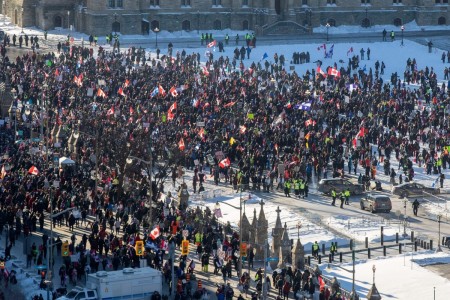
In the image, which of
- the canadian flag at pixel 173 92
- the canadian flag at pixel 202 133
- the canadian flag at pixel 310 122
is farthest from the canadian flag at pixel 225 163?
the canadian flag at pixel 173 92

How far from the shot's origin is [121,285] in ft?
196

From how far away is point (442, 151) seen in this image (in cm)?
8712

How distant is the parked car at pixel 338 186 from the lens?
8000cm

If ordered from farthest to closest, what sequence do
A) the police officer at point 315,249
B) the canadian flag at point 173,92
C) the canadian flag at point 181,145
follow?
the canadian flag at point 173,92
the canadian flag at point 181,145
the police officer at point 315,249

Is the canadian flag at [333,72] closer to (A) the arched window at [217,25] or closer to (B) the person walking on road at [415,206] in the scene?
(B) the person walking on road at [415,206]

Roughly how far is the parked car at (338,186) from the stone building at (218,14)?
49.2 m

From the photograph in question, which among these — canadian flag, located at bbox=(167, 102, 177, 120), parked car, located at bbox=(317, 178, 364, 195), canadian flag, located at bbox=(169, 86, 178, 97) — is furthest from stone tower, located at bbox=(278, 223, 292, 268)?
canadian flag, located at bbox=(169, 86, 178, 97)

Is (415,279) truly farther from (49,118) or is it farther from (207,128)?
(49,118)

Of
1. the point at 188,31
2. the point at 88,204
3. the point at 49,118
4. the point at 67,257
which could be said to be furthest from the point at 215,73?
the point at 67,257

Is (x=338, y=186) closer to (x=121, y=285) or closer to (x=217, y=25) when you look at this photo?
(x=121, y=285)

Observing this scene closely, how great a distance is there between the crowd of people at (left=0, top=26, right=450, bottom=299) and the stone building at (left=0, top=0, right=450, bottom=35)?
540 inches

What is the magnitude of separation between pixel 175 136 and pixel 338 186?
10.8 m

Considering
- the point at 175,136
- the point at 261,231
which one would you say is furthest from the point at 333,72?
the point at 261,231

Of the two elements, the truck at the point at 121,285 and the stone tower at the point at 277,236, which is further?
the stone tower at the point at 277,236
